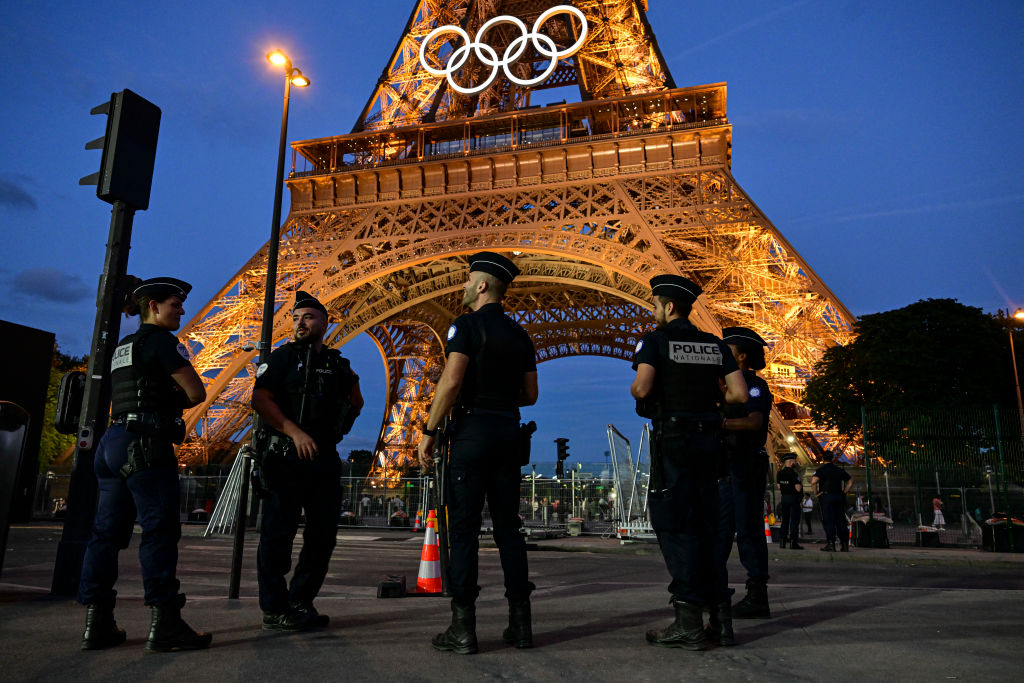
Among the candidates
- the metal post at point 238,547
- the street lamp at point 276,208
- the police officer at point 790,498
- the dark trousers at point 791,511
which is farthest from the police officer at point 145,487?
the dark trousers at point 791,511

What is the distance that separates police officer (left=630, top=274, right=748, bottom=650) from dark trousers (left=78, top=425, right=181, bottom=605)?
2.41 metres

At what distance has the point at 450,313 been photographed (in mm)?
35094

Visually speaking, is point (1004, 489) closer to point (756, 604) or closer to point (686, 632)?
point (756, 604)

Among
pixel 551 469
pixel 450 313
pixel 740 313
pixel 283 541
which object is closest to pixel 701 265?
pixel 740 313

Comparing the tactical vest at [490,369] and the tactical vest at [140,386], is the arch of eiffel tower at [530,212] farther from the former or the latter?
the tactical vest at [140,386]

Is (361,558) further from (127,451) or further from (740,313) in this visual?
(740,313)

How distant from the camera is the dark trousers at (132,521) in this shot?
357cm

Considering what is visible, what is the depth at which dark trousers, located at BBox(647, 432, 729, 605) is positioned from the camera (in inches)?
148

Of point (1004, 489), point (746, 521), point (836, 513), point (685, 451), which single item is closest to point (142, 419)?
point (685, 451)

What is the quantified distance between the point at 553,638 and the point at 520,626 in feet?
1.13

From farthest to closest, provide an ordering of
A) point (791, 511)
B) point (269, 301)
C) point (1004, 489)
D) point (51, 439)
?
1. point (51, 439)
2. point (1004, 489)
3. point (791, 511)
4. point (269, 301)

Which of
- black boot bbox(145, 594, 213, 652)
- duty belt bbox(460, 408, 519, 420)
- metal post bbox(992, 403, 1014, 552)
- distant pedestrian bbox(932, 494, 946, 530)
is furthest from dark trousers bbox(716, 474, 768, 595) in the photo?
distant pedestrian bbox(932, 494, 946, 530)

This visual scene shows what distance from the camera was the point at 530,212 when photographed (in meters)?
23.1

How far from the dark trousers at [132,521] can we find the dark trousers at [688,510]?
2.43 m
